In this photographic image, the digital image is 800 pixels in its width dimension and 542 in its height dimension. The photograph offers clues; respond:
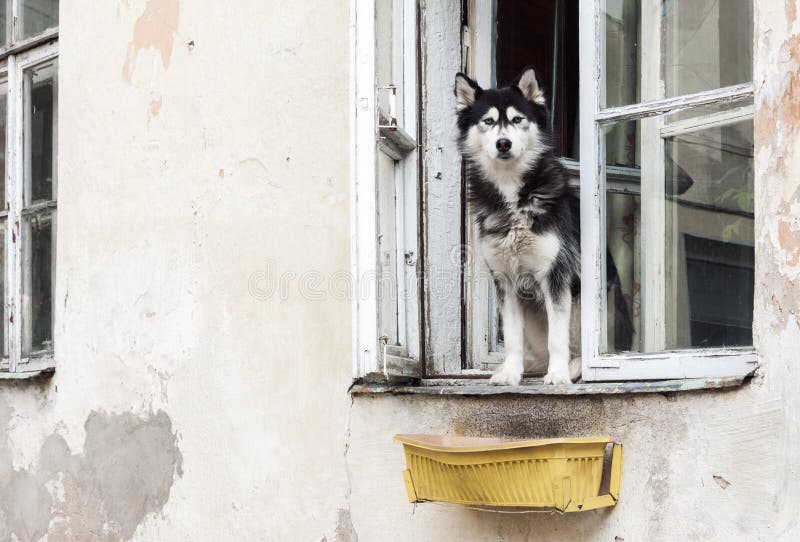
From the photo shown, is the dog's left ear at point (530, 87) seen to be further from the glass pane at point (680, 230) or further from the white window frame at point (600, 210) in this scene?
the glass pane at point (680, 230)

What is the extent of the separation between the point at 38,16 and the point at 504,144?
9.19 feet

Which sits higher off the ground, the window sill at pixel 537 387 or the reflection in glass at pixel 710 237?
the reflection in glass at pixel 710 237

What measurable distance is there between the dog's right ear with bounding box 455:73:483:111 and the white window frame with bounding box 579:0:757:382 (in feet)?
2.10

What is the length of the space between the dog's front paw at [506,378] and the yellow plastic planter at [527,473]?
56 cm

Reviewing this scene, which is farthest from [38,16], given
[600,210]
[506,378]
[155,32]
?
[600,210]

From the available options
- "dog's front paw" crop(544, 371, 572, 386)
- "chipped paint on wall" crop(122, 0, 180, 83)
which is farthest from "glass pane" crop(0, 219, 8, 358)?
"dog's front paw" crop(544, 371, 572, 386)

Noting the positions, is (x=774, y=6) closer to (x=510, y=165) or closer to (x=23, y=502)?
(x=510, y=165)

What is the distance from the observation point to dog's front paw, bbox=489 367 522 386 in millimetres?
3729

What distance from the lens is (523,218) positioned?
3.80 m

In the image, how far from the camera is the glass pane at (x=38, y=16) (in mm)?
5262

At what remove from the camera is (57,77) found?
5.21 m

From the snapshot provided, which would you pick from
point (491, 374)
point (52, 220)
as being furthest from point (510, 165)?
point (52, 220)

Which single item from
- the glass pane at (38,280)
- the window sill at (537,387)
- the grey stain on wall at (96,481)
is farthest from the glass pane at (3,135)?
the window sill at (537,387)

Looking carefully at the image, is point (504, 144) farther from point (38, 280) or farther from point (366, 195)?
point (38, 280)
